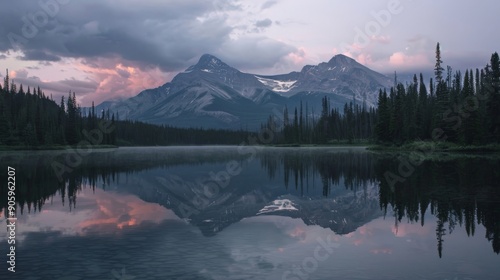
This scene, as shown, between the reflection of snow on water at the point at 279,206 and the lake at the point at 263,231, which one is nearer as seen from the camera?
the lake at the point at 263,231

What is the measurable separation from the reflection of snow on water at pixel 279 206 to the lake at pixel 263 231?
0.07m

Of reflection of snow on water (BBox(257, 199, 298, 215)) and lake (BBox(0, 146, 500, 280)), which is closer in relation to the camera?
lake (BBox(0, 146, 500, 280))

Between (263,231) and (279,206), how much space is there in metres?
9.23

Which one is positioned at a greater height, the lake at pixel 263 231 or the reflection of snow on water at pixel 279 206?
the lake at pixel 263 231

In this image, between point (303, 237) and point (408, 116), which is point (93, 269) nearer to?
point (303, 237)

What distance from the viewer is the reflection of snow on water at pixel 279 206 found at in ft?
99.6

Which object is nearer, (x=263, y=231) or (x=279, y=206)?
(x=263, y=231)

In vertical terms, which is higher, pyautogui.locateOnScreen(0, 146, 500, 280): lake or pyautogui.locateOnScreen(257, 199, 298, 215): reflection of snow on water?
pyautogui.locateOnScreen(0, 146, 500, 280): lake

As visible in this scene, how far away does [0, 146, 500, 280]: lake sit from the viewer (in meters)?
15.6

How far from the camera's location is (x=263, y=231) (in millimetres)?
23203

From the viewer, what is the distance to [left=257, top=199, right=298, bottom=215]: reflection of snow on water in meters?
30.4

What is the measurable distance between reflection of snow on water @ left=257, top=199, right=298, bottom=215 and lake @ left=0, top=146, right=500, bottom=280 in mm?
73

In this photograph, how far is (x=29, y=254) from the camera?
17.8 meters

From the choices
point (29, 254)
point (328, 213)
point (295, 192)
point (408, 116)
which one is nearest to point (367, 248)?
point (328, 213)
